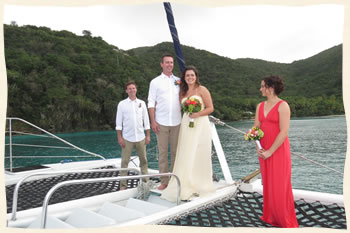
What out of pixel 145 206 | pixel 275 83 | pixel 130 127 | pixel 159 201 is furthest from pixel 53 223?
pixel 275 83

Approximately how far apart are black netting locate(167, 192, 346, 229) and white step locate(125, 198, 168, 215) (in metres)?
0.38

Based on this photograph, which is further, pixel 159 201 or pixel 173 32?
pixel 173 32

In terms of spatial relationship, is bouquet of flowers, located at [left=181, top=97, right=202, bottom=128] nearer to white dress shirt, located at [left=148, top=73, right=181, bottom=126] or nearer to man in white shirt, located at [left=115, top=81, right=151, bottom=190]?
white dress shirt, located at [left=148, top=73, right=181, bottom=126]

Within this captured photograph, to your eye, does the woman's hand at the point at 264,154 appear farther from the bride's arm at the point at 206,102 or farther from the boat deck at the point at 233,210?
the bride's arm at the point at 206,102

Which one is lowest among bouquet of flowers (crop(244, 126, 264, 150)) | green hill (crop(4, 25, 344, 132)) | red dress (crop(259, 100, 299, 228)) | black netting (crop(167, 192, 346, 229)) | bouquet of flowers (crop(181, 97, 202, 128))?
black netting (crop(167, 192, 346, 229))

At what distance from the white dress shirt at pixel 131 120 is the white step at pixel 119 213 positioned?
4.16 feet

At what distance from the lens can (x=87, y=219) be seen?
2869 mm

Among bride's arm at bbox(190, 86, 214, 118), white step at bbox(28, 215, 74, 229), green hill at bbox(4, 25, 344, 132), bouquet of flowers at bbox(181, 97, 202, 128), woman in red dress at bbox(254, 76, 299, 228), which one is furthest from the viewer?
green hill at bbox(4, 25, 344, 132)

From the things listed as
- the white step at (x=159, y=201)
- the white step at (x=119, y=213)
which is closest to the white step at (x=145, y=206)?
the white step at (x=119, y=213)

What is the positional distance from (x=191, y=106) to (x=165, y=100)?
509 mm

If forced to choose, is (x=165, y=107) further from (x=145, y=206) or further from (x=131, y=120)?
(x=145, y=206)

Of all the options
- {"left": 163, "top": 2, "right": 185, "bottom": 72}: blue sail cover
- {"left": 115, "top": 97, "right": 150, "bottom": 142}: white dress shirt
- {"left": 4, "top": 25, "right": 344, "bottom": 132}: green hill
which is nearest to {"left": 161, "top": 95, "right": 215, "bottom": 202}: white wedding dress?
{"left": 163, "top": 2, "right": 185, "bottom": 72}: blue sail cover

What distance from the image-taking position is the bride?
3740 mm

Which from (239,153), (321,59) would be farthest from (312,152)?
(321,59)
